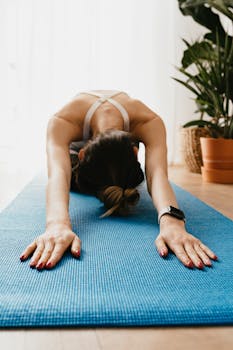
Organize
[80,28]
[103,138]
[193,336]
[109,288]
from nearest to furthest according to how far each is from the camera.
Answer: [193,336]
[109,288]
[103,138]
[80,28]

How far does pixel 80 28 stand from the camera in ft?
12.1

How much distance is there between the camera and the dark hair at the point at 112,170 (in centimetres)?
175

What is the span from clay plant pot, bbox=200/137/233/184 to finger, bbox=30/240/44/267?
78.3 inches

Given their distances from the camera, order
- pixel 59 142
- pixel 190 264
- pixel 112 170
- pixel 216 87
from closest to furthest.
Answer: pixel 190 264 → pixel 112 170 → pixel 59 142 → pixel 216 87

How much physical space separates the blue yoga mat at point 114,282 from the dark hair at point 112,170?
0.35 ft

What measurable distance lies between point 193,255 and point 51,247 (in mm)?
432

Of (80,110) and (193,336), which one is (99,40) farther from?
(193,336)

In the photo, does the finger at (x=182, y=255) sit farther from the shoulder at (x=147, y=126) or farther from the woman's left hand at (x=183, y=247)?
the shoulder at (x=147, y=126)

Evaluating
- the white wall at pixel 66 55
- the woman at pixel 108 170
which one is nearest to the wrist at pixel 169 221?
the woman at pixel 108 170

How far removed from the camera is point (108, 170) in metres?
1.78

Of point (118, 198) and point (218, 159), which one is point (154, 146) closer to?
point (118, 198)

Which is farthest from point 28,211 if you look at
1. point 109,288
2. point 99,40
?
point 99,40

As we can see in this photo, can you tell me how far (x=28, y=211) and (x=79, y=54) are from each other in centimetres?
213

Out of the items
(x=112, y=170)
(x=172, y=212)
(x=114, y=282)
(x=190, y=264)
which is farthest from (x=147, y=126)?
(x=114, y=282)
